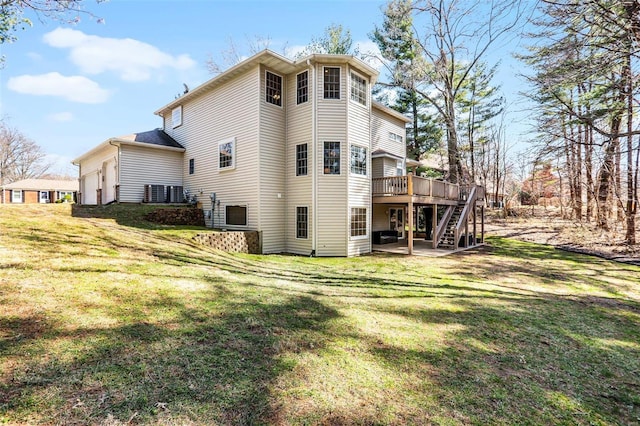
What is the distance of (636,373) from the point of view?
350cm

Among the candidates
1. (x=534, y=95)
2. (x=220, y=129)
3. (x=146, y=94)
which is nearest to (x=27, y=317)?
(x=220, y=129)

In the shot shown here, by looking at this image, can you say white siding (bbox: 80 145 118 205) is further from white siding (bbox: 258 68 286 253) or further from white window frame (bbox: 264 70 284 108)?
white window frame (bbox: 264 70 284 108)

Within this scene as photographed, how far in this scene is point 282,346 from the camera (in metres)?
3.52

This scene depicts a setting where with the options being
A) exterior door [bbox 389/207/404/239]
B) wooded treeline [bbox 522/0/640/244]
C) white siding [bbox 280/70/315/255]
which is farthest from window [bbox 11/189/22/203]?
wooded treeline [bbox 522/0/640/244]

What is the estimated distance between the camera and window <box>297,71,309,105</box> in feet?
38.6

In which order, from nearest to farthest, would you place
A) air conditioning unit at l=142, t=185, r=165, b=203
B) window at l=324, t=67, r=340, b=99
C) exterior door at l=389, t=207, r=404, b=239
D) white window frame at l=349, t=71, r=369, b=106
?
window at l=324, t=67, r=340, b=99
white window frame at l=349, t=71, r=369, b=106
air conditioning unit at l=142, t=185, r=165, b=203
exterior door at l=389, t=207, r=404, b=239

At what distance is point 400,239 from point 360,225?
239 inches

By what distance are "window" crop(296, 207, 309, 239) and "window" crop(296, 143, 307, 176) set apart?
4.88 ft

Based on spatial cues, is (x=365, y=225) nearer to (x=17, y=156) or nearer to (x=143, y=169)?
(x=143, y=169)

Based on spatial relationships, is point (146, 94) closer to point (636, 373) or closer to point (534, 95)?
point (534, 95)

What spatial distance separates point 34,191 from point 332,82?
110ft

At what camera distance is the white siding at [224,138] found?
11.7 meters

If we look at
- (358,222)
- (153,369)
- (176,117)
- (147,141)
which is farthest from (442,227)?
(147,141)

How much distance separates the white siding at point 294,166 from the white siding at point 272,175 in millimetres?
223
